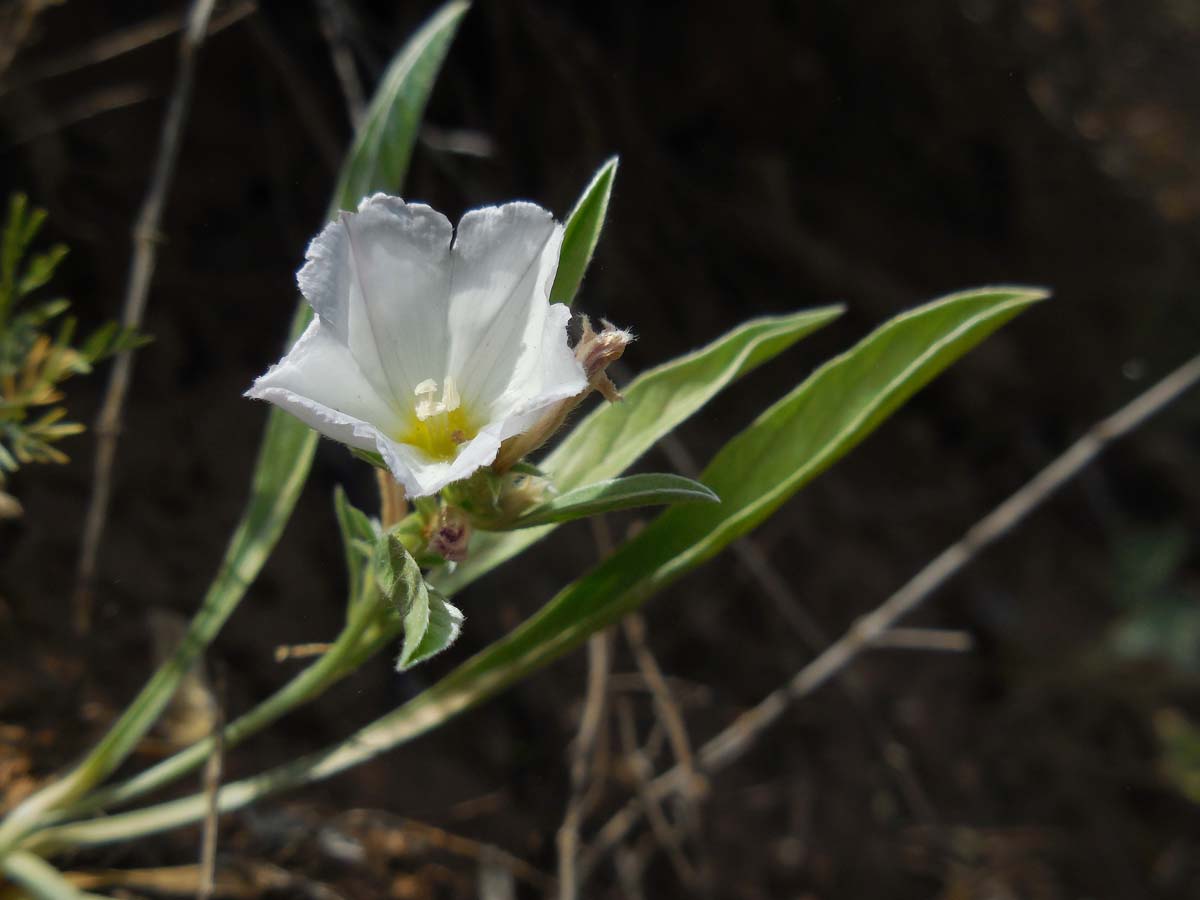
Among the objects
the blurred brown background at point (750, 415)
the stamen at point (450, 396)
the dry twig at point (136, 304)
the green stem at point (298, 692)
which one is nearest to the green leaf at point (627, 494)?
the stamen at point (450, 396)

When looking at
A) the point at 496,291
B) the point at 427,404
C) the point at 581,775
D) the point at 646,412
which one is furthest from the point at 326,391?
the point at 581,775

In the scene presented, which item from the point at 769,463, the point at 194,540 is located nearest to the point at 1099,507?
the point at 769,463

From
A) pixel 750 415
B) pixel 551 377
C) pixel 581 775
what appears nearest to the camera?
pixel 551 377

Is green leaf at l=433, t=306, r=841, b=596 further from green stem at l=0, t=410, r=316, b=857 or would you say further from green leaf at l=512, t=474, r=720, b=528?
green stem at l=0, t=410, r=316, b=857

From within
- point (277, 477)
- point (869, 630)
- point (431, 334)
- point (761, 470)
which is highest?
point (431, 334)

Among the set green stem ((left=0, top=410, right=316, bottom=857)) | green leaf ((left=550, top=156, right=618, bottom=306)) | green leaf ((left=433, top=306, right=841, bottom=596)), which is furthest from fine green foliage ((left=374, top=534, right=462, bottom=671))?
green stem ((left=0, top=410, right=316, bottom=857))

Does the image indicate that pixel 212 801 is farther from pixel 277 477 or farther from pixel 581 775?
pixel 581 775

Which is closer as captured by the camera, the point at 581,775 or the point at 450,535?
the point at 450,535

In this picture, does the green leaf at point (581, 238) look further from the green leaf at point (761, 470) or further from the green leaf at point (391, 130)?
the green leaf at point (391, 130)

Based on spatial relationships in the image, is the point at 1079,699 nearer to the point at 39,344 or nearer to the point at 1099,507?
the point at 1099,507
